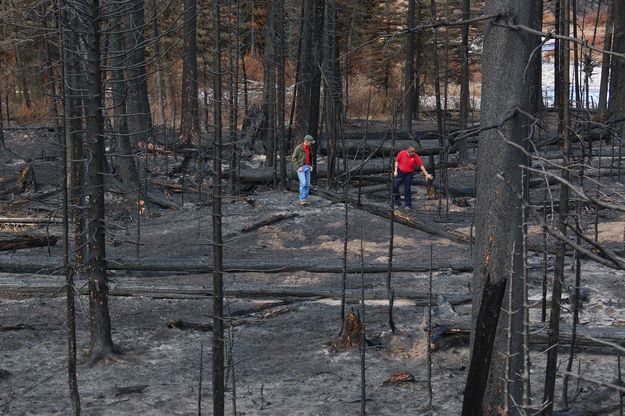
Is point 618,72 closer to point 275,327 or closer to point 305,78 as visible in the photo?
point 305,78

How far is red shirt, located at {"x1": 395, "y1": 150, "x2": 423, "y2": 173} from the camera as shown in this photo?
1980 centimetres

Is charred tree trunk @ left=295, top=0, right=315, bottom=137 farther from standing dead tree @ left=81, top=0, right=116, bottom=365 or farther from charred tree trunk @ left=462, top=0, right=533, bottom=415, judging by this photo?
charred tree trunk @ left=462, top=0, right=533, bottom=415

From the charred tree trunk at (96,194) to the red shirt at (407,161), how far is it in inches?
403

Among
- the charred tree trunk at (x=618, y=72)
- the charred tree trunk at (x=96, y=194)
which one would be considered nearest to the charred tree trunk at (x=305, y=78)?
the charred tree trunk at (x=618, y=72)

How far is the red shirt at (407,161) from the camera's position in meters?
19.8

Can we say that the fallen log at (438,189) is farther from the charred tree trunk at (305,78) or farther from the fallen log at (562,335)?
the fallen log at (562,335)

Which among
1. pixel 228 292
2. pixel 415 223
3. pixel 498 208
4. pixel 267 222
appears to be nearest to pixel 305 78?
pixel 267 222

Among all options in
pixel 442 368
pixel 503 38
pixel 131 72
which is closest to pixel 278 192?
pixel 131 72

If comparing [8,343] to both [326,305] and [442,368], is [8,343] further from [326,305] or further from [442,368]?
[442,368]

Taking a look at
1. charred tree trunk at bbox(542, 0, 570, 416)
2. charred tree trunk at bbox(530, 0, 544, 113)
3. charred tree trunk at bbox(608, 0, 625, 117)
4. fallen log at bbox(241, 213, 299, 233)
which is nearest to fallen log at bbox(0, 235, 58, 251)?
fallen log at bbox(241, 213, 299, 233)

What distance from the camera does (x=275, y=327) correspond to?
1216 centimetres

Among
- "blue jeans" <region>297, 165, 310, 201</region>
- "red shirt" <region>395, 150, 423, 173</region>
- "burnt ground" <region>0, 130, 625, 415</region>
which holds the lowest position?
"burnt ground" <region>0, 130, 625, 415</region>

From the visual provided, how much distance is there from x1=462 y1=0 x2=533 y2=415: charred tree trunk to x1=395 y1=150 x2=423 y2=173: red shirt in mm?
12579

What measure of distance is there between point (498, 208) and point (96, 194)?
548 centimetres
